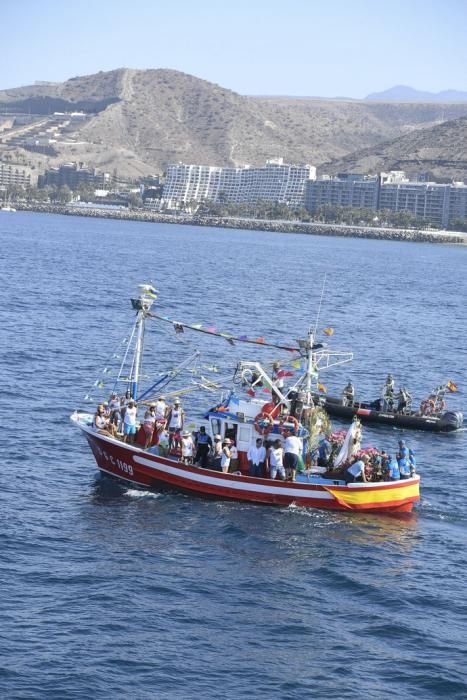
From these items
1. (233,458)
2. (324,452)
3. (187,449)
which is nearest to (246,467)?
(233,458)

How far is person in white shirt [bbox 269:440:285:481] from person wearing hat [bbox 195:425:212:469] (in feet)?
7.54

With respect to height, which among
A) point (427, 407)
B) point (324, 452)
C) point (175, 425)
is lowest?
point (427, 407)

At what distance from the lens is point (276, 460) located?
36281mm

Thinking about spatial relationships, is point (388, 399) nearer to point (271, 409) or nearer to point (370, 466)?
point (370, 466)

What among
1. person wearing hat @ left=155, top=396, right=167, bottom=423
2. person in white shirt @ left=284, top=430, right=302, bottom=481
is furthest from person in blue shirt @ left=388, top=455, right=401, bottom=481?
person wearing hat @ left=155, top=396, right=167, bottom=423

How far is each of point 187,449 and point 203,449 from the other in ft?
1.96

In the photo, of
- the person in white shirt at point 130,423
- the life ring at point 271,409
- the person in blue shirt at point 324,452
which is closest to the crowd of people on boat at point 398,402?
the person in blue shirt at point 324,452

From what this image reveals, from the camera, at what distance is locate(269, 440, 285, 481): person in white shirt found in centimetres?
3619

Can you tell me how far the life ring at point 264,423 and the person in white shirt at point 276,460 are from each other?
61cm

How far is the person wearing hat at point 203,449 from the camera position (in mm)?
37500

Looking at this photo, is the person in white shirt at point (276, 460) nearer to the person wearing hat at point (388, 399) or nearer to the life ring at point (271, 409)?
the life ring at point (271, 409)

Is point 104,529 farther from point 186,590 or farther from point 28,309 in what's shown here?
point 28,309

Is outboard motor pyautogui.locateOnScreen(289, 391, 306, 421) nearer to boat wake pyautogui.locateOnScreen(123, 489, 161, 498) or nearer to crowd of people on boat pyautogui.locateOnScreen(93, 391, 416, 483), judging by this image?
crowd of people on boat pyautogui.locateOnScreen(93, 391, 416, 483)

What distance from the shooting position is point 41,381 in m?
55.9
